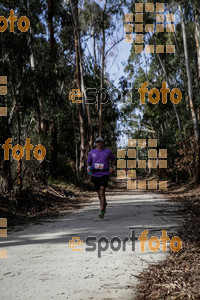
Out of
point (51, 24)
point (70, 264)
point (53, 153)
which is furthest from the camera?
point (53, 153)

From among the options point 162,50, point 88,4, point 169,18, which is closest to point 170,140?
point 162,50

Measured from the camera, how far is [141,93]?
29.7m

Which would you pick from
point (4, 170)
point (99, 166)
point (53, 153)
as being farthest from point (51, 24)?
point (99, 166)

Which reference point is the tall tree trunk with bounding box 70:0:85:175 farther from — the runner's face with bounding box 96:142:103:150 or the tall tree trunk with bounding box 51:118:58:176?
the runner's face with bounding box 96:142:103:150

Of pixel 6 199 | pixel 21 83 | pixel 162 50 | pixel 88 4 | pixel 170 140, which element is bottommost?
pixel 6 199

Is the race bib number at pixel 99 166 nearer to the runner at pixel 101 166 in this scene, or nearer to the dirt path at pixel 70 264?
the runner at pixel 101 166

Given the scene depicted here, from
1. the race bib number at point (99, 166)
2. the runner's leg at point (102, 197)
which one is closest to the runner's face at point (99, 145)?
the race bib number at point (99, 166)

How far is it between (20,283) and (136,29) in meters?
22.5

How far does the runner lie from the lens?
757cm

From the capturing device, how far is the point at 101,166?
7.64 metres

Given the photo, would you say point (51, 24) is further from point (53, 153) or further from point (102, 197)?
point (102, 197)

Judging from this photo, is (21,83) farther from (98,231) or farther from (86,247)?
(86,247)

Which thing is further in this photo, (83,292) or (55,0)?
(55,0)

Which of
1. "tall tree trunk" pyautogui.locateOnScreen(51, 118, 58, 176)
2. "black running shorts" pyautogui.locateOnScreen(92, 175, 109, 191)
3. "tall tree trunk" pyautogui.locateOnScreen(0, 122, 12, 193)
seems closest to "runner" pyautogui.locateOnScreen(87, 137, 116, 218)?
"black running shorts" pyautogui.locateOnScreen(92, 175, 109, 191)
